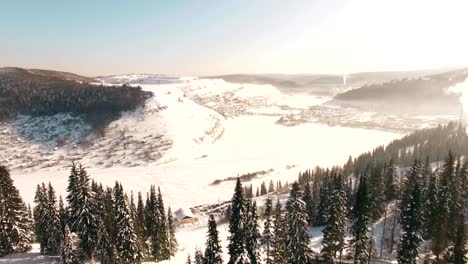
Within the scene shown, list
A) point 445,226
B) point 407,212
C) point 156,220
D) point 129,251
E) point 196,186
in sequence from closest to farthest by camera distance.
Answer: point 407,212 < point 129,251 < point 445,226 < point 156,220 < point 196,186

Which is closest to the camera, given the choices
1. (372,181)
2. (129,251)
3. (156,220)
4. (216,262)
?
(216,262)

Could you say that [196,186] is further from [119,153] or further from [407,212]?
[407,212]

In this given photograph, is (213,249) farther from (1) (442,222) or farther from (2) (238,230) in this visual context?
(1) (442,222)

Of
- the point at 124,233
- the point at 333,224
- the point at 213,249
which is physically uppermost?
the point at 213,249

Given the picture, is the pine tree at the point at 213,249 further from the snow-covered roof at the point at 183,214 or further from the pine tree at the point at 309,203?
the snow-covered roof at the point at 183,214

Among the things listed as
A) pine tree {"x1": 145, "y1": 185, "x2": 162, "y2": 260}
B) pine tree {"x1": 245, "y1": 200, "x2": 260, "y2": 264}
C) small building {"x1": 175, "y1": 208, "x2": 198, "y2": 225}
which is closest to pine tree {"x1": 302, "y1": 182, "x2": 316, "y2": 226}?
small building {"x1": 175, "y1": 208, "x2": 198, "y2": 225}

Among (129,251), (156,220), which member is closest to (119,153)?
(156,220)

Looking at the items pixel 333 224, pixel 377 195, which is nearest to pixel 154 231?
pixel 333 224

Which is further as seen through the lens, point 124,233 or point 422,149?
point 422,149
